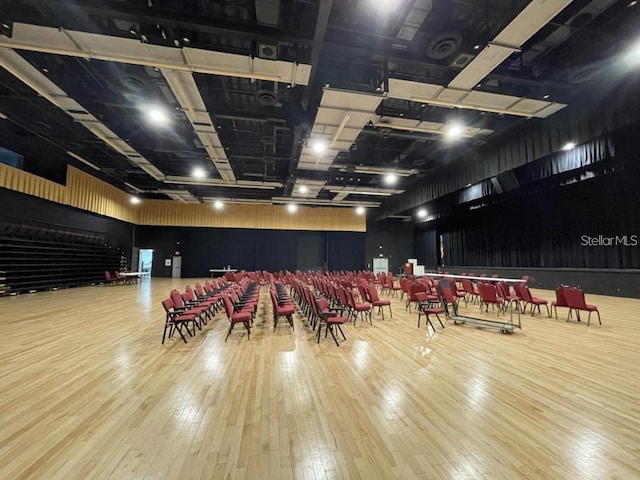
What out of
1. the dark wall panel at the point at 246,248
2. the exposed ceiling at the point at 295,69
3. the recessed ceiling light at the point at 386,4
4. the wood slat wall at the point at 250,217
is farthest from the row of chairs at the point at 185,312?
the dark wall panel at the point at 246,248

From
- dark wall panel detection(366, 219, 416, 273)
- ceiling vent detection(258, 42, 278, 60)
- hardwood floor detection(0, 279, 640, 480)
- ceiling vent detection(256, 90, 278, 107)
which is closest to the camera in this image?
hardwood floor detection(0, 279, 640, 480)

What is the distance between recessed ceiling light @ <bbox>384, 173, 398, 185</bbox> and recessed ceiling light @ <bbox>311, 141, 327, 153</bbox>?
456cm

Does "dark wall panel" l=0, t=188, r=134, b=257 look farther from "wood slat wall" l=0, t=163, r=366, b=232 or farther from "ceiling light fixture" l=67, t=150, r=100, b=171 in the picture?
"ceiling light fixture" l=67, t=150, r=100, b=171

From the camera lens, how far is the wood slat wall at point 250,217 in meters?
20.1

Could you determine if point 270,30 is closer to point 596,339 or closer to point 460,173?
point 596,339

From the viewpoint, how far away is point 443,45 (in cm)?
546

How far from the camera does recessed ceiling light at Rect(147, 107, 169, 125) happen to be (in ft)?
25.2

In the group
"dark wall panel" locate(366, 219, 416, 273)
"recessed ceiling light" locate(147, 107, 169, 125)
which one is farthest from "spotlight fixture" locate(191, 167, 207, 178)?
"dark wall panel" locate(366, 219, 416, 273)

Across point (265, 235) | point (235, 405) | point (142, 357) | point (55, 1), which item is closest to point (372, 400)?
point (235, 405)

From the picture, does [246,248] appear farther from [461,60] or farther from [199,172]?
[461,60]

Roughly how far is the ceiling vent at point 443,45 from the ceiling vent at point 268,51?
2841 mm

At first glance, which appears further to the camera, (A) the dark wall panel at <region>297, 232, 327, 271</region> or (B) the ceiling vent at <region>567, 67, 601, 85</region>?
(A) the dark wall panel at <region>297, 232, 327, 271</region>

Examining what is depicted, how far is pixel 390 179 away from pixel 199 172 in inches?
349

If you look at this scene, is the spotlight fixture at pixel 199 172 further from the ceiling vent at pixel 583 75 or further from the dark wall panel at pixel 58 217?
the ceiling vent at pixel 583 75
